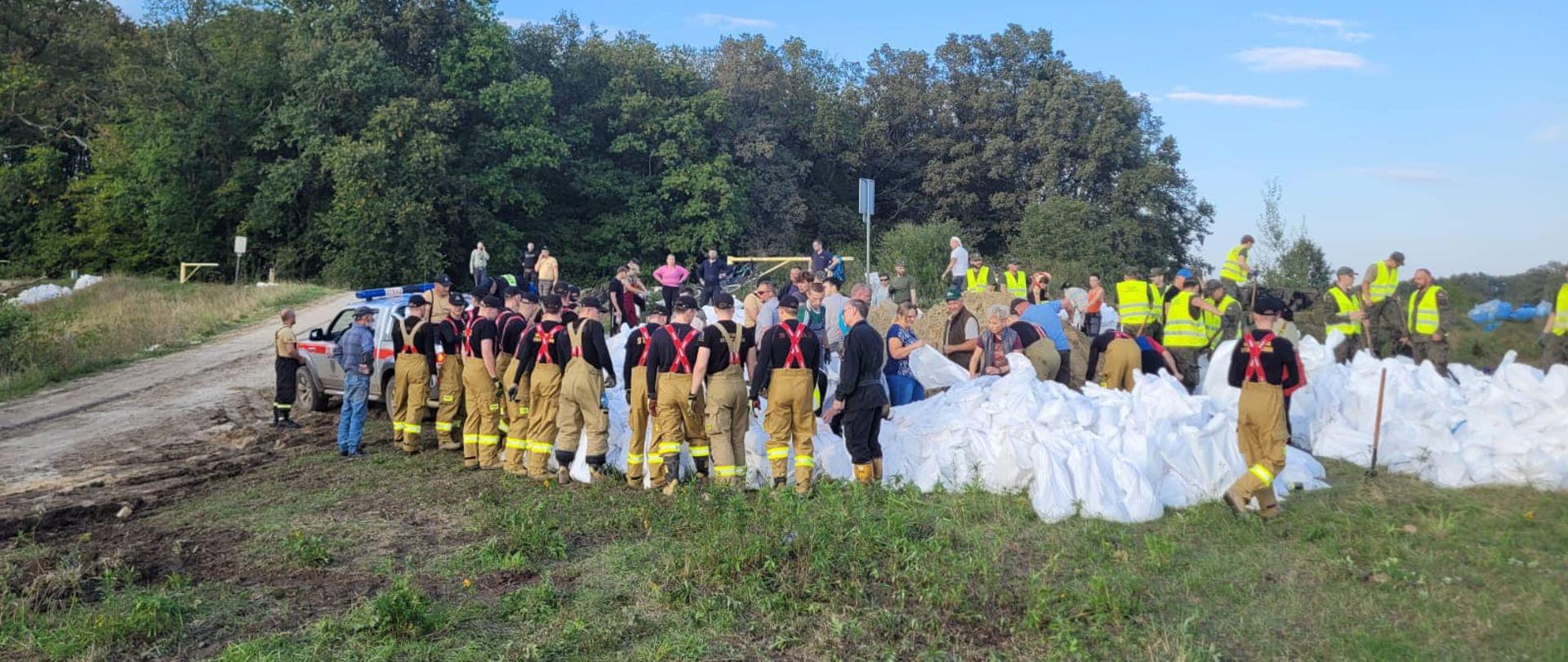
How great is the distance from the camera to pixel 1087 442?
8898 millimetres

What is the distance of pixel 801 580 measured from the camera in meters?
6.97

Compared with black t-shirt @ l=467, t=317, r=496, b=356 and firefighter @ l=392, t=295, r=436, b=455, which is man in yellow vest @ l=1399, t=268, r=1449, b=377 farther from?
firefighter @ l=392, t=295, r=436, b=455

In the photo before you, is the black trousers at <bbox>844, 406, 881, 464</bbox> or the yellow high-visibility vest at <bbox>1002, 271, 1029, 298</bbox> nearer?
the black trousers at <bbox>844, 406, 881, 464</bbox>

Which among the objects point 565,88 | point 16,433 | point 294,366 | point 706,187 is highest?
point 565,88

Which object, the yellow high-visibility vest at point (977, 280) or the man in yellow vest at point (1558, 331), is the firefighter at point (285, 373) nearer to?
the yellow high-visibility vest at point (977, 280)

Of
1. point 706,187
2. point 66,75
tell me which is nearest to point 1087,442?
point 706,187

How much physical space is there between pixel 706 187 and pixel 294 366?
1087 inches

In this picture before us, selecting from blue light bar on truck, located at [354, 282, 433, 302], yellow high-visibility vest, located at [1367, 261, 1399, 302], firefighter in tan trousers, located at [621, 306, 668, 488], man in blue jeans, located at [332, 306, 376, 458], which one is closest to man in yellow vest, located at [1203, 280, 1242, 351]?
yellow high-visibility vest, located at [1367, 261, 1399, 302]

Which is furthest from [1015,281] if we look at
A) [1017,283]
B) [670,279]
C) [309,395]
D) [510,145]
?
[510,145]

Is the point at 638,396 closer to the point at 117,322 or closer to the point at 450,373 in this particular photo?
the point at 450,373

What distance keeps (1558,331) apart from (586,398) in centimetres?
1095

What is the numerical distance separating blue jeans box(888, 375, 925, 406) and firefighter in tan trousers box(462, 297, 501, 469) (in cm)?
386

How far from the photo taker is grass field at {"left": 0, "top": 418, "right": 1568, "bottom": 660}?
20.1 ft

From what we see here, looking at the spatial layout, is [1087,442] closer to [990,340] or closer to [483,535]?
[990,340]
